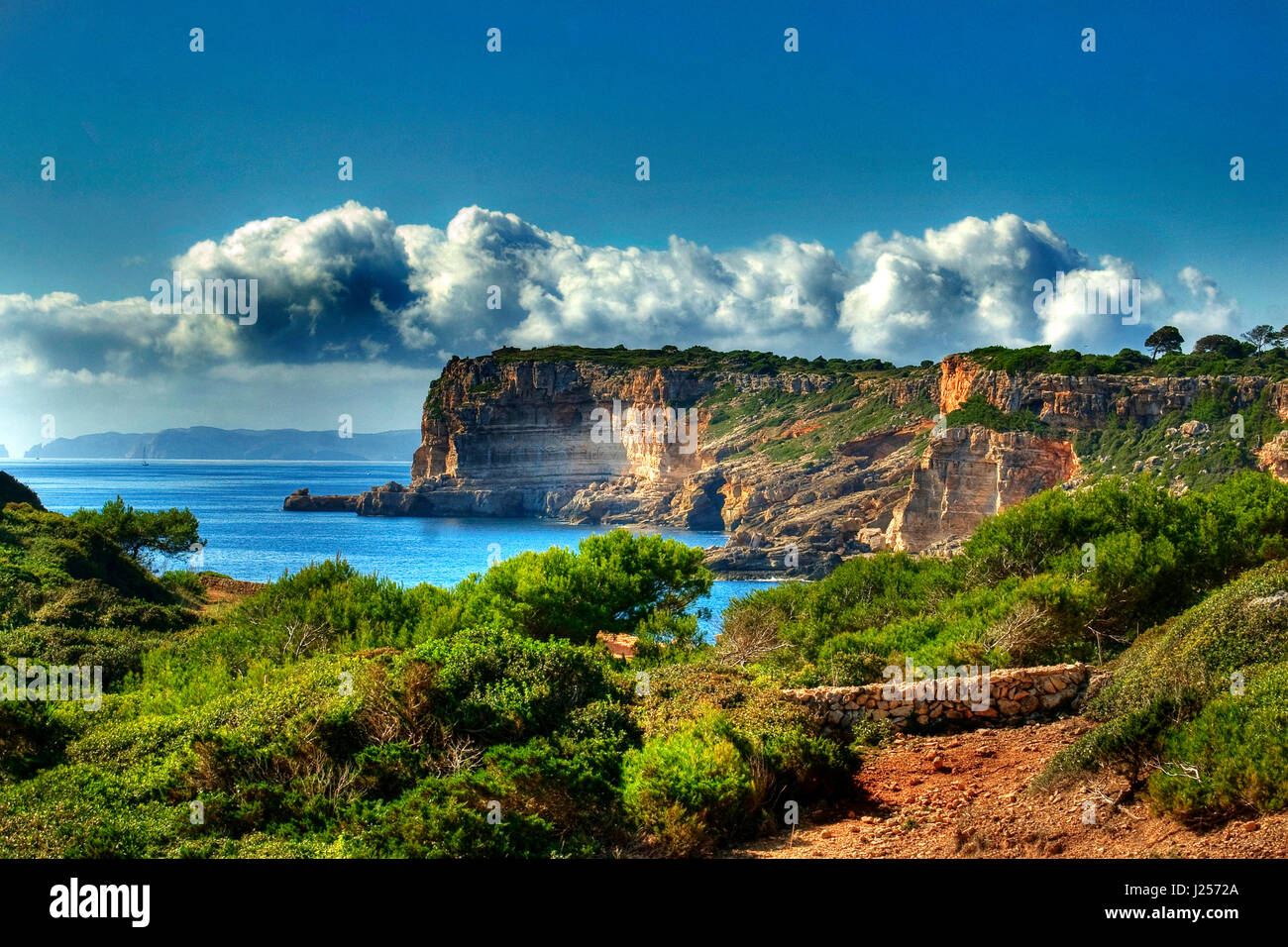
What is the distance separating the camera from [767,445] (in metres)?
118

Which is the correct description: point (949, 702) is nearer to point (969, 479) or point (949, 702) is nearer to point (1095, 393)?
point (969, 479)

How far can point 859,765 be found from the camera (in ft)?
39.2

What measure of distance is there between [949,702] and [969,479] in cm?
7542

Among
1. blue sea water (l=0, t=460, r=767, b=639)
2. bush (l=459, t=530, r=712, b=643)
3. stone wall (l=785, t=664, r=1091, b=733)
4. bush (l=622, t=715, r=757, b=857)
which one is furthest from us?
blue sea water (l=0, t=460, r=767, b=639)

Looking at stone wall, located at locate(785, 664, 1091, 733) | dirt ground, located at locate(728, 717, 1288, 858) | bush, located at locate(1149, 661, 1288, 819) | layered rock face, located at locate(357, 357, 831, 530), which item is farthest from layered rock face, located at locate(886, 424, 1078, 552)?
bush, located at locate(1149, 661, 1288, 819)

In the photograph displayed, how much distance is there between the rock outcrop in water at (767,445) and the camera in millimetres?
82125

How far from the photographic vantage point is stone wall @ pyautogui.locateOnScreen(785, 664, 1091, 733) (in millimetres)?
13047

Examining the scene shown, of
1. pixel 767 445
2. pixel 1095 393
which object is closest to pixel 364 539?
pixel 767 445

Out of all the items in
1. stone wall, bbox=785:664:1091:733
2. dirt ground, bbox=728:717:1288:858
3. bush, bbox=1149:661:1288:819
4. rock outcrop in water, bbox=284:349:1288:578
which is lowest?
dirt ground, bbox=728:717:1288:858

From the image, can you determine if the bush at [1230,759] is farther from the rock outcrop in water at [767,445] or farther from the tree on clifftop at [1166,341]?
the tree on clifftop at [1166,341]

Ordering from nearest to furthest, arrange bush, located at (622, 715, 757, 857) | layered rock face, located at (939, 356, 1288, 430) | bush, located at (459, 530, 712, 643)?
bush, located at (622, 715, 757, 857) → bush, located at (459, 530, 712, 643) → layered rock face, located at (939, 356, 1288, 430)

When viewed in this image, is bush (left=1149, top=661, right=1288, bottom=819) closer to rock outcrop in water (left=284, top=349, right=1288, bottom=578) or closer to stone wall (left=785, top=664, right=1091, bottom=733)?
stone wall (left=785, top=664, right=1091, bottom=733)

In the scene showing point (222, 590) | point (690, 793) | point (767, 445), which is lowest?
point (222, 590)

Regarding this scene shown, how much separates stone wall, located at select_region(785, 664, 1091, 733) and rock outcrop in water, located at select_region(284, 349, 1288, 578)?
50.3 meters
